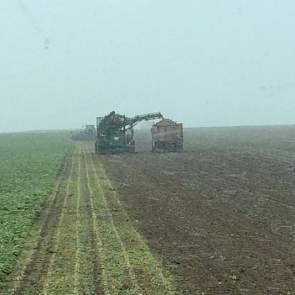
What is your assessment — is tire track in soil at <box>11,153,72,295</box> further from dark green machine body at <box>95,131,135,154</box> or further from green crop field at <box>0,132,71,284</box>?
dark green machine body at <box>95,131,135,154</box>

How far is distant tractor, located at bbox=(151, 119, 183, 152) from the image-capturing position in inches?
1962

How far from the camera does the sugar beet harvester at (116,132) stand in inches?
1875

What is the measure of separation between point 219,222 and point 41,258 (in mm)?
5701

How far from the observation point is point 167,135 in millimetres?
50375

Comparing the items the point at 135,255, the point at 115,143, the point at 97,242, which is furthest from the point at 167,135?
the point at 135,255

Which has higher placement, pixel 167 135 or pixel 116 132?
pixel 116 132

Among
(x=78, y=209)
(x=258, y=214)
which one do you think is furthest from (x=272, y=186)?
(x=78, y=209)

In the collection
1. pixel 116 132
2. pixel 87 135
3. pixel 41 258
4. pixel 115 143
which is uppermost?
pixel 116 132

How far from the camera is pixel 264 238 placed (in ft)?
48.6

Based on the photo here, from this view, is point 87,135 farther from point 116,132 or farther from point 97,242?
point 97,242

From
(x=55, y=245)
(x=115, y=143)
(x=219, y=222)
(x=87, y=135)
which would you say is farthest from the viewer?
(x=87, y=135)

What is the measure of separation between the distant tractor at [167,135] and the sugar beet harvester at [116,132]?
749 millimetres

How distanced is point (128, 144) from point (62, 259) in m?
36.5

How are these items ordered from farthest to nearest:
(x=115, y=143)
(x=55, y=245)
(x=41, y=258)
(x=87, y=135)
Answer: (x=87, y=135)
(x=115, y=143)
(x=55, y=245)
(x=41, y=258)
